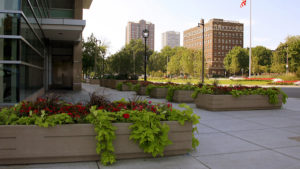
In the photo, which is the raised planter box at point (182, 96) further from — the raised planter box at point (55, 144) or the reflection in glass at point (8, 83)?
the raised planter box at point (55, 144)

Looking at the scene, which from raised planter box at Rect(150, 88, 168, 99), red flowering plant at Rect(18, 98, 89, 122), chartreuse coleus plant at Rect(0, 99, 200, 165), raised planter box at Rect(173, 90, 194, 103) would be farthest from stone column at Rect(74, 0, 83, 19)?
chartreuse coleus plant at Rect(0, 99, 200, 165)

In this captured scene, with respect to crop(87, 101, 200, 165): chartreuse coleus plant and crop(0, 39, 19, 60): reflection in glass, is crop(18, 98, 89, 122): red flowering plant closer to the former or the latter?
crop(87, 101, 200, 165): chartreuse coleus plant

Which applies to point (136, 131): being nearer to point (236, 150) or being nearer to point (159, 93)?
point (236, 150)

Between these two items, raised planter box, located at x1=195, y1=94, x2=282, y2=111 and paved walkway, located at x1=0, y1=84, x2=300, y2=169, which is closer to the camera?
paved walkway, located at x1=0, y1=84, x2=300, y2=169

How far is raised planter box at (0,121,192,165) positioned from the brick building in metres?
134

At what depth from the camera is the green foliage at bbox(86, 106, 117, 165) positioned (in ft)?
13.4

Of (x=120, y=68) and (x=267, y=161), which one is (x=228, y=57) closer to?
(x=120, y=68)

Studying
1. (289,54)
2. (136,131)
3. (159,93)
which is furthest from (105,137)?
(289,54)

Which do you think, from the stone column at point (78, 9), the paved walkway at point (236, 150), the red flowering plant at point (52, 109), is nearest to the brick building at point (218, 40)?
the stone column at point (78, 9)

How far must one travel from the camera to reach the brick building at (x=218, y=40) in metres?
139

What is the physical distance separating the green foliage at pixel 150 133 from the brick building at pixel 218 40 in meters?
134

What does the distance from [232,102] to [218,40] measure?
136 meters

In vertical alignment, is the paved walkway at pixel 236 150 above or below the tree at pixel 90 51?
below

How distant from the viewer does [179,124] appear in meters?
4.65
